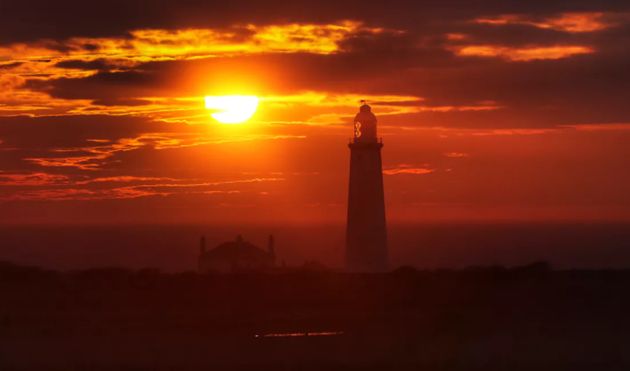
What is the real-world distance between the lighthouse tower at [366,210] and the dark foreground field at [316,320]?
16.9 m

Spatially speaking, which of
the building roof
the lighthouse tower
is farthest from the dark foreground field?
the building roof

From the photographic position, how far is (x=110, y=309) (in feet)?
64.2

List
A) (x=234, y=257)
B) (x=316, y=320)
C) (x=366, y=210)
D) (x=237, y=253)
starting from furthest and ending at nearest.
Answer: (x=237, y=253) < (x=234, y=257) < (x=366, y=210) < (x=316, y=320)

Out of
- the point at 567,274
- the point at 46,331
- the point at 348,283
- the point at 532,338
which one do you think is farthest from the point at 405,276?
the point at 46,331

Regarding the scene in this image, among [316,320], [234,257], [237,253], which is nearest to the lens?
[316,320]

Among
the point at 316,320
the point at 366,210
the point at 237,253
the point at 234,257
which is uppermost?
the point at 366,210

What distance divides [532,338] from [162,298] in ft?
23.8

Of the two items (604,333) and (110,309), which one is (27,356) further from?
(604,333)

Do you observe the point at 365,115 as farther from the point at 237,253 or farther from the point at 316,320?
the point at 316,320

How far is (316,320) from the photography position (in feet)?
60.0

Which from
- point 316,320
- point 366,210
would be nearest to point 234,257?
point 366,210

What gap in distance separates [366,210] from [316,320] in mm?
22846

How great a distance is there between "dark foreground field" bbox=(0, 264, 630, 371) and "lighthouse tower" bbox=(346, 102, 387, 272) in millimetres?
16942

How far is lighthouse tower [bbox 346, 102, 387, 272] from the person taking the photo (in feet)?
134
